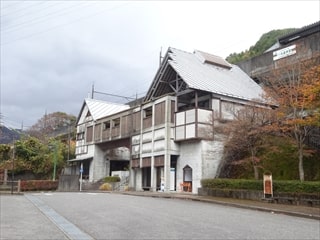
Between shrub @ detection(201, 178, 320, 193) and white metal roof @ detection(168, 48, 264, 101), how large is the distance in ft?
22.5

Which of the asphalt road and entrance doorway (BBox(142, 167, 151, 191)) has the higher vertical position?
entrance doorway (BBox(142, 167, 151, 191))

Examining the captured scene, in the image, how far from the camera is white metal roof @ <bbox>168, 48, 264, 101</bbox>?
27.2 metres

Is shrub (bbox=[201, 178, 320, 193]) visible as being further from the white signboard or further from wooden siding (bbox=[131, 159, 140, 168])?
the white signboard

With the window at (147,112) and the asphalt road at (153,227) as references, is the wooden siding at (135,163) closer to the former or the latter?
the window at (147,112)

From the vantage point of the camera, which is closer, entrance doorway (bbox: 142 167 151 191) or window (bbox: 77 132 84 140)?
entrance doorway (bbox: 142 167 151 191)

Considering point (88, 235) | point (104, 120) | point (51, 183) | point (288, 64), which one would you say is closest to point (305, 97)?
point (288, 64)

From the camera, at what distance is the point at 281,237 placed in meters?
8.57

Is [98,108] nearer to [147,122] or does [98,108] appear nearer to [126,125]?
[126,125]

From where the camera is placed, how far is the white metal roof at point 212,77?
89.2ft

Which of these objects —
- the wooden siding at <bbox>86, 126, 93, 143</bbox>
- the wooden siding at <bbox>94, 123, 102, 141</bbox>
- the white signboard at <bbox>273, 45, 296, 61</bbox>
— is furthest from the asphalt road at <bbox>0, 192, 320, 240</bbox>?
the wooden siding at <bbox>86, 126, 93, 143</bbox>

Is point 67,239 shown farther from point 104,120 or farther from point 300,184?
point 104,120

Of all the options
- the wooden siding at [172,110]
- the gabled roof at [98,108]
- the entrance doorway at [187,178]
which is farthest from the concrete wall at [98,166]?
the entrance doorway at [187,178]

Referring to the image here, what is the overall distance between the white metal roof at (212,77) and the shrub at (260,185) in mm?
6864

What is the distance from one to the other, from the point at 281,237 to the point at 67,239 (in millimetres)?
4836
